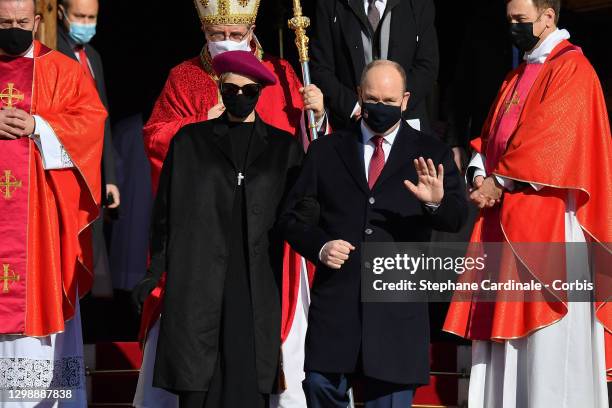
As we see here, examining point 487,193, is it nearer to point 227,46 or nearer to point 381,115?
point 381,115

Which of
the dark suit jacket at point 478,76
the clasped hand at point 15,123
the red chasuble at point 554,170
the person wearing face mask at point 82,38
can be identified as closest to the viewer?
the red chasuble at point 554,170

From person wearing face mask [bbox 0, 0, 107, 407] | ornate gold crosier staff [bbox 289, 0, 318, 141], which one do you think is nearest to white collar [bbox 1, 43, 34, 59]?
person wearing face mask [bbox 0, 0, 107, 407]

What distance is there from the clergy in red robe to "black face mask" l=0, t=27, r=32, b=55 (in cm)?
83

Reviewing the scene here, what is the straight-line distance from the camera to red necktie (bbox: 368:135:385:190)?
684 centimetres

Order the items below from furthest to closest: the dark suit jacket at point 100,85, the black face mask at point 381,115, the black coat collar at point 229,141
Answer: the dark suit jacket at point 100,85
the black coat collar at point 229,141
the black face mask at point 381,115

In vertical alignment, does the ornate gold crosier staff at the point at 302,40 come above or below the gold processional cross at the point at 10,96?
above

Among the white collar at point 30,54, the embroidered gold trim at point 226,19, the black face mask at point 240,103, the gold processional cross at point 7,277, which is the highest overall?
the embroidered gold trim at point 226,19

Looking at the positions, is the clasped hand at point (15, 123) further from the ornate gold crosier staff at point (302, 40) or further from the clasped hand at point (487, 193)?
the clasped hand at point (487, 193)

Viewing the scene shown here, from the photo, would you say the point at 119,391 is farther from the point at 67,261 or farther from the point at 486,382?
the point at 486,382

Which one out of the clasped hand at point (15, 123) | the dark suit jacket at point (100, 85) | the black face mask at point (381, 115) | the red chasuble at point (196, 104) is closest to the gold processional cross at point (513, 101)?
the red chasuble at point (196, 104)

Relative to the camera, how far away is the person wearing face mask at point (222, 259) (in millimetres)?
7000

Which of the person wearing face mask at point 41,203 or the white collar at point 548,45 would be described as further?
the person wearing face mask at point 41,203

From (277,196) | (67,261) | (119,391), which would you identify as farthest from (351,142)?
(119,391)

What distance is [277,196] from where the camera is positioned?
7.15 meters
